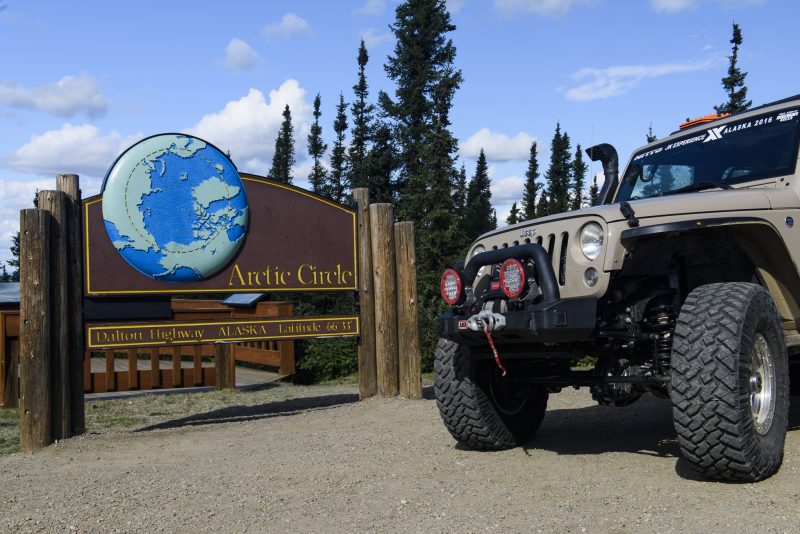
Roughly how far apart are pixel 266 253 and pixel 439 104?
3213 cm

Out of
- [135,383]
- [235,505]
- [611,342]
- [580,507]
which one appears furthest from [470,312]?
[135,383]

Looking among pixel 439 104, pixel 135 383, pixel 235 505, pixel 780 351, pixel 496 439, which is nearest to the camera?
pixel 235 505

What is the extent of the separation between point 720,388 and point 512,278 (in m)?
1.32

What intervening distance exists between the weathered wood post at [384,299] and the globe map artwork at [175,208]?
162 cm

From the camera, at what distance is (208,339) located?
28.1ft

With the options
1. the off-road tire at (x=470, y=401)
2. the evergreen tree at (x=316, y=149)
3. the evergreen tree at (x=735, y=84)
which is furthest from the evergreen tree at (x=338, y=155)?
the off-road tire at (x=470, y=401)

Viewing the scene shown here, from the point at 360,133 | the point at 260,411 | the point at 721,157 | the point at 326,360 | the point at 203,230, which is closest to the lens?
the point at 721,157

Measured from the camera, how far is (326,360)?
1362 centimetres

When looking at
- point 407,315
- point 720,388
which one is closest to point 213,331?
point 407,315

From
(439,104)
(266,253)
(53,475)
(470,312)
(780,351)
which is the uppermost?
(439,104)

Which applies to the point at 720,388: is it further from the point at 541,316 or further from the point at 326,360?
the point at 326,360

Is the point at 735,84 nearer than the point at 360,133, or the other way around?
the point at 735,84

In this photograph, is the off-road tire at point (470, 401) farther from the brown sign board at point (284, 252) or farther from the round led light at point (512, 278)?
the brown sign board at point (284, 252)

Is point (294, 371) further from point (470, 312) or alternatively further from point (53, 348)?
point (470, 312)
